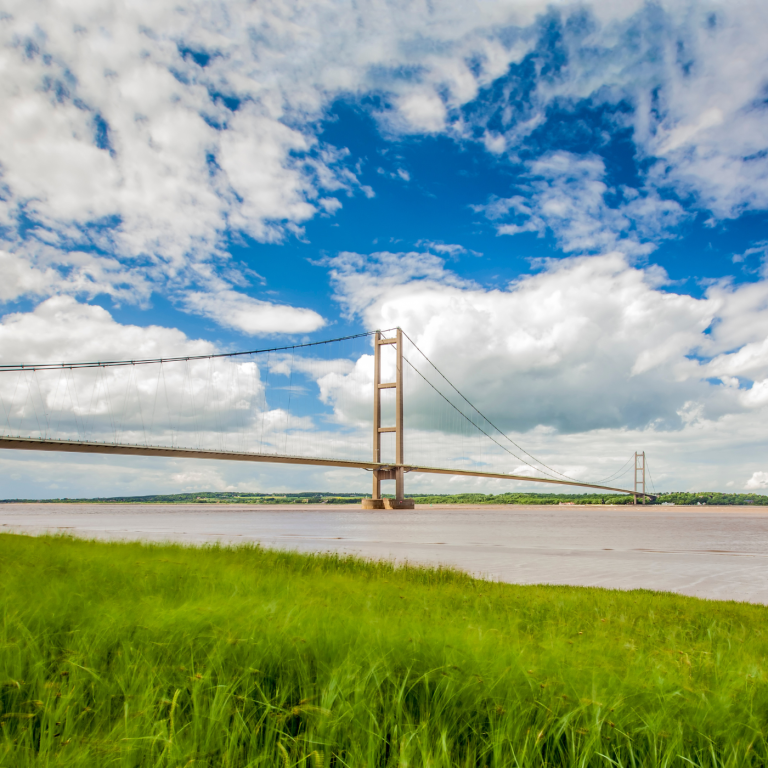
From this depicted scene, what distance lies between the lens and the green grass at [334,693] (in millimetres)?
1825

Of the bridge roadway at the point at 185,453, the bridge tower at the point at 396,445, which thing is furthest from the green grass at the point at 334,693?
the bridge tower at the point at 396,445

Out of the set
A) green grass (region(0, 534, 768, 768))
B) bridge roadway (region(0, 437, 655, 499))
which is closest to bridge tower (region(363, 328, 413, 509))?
bridge roadway (region(0, 437, 655, 499))

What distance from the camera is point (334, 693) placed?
207 cm

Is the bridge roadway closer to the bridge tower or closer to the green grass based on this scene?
the bridge tower

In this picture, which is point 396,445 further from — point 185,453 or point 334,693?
point 334,693

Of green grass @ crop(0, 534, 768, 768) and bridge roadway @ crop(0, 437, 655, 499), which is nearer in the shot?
green grass @ crop(0, 534, 768, 768)

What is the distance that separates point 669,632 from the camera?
434 cm

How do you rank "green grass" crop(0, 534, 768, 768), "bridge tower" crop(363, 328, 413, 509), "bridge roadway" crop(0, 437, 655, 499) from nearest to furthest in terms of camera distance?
"green grass" crop(0, 534, 768, 768) → "bridge roadway" crop(0, 437, 655, 499) → "bridge tower" crop(363, 328, 413, 509)

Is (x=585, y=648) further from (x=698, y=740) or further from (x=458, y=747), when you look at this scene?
(x=458, y=747)

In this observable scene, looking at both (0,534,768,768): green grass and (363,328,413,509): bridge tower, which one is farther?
(363,328,413,509): bridge tower

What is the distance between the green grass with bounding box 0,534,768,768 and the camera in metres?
1.83

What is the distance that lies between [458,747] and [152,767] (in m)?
1.06

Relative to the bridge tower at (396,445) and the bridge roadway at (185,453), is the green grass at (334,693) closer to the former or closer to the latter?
the bridge roadway at (185,453)

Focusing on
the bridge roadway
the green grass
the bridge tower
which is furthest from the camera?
the bridge tower
